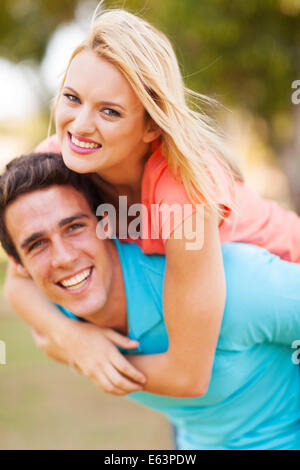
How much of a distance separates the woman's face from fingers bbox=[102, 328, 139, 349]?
0.64 m

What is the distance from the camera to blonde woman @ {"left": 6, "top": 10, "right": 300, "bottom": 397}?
6.20 ft

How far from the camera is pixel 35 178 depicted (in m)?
2.13

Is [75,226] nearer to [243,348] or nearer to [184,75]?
[243,348]

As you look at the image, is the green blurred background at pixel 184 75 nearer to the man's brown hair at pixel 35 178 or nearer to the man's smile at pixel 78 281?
the man's brown hair at pixel 35 178

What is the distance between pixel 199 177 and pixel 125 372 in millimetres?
773

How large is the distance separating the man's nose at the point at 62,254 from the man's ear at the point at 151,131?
0.48 m

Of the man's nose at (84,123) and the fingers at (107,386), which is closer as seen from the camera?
the man's nose at (84,123)

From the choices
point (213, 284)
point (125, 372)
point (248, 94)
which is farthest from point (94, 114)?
point (248, 94)

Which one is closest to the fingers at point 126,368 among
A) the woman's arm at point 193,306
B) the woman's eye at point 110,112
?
the woman's arm at point 193,306

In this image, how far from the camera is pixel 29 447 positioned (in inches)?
171

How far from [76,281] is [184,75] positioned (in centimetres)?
137

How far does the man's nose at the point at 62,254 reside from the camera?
6.69ft

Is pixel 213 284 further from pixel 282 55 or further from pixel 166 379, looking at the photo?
pixel 282 55

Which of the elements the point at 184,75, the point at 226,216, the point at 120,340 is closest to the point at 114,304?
the point at 120,340
